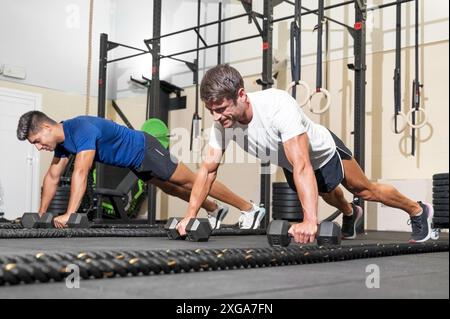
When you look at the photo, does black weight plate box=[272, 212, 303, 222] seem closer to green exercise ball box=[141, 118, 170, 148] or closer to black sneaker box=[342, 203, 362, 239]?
black sneaker box=[342, 203, 362, 239]

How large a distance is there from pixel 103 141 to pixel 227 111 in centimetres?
148

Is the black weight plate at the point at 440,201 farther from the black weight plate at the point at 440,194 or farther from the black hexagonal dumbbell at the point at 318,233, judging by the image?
the black hexagonal dumbbell at the point at 318,233

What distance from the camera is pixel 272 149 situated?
2.54 m

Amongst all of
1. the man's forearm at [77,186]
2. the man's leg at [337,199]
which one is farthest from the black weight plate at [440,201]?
the man's forearm at [77,186]

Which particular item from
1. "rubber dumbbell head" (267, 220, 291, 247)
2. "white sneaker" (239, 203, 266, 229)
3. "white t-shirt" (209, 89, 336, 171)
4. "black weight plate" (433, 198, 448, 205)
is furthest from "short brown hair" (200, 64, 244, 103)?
"white sneaker" (239, 203, 266, 229)

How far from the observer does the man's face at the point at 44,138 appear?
3.29 m

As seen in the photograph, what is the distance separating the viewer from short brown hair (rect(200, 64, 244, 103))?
2.14 m

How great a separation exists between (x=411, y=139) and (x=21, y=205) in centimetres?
412

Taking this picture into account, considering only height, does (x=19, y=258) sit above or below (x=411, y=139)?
below

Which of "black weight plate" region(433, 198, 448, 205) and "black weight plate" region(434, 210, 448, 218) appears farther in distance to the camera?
"black weight plate" region(433, 198, 448, 205)

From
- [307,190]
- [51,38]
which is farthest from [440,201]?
[51,38]
